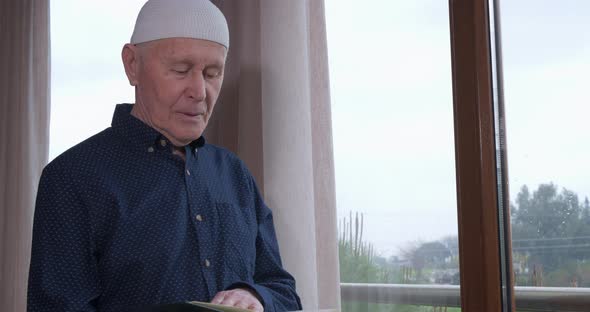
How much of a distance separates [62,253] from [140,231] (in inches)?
5.8

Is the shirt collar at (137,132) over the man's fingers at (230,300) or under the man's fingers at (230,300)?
over

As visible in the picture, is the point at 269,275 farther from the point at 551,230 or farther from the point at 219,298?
the point at 551,230

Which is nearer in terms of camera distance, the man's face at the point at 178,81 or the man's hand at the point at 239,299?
the man's hand at the point at 239,299

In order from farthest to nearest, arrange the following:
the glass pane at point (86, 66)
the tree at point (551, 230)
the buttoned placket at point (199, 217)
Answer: the glass pane at point (86, 66) → the tree at point (551, 230) → the buttoned placket at point (199, 217)

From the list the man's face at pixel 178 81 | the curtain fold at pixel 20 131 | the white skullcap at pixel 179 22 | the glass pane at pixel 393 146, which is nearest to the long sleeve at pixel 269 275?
the man's face at pixel 178 81

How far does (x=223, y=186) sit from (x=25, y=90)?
7.11 feet

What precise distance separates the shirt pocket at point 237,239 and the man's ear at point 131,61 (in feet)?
1.00

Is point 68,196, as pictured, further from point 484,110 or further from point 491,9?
point 491,9

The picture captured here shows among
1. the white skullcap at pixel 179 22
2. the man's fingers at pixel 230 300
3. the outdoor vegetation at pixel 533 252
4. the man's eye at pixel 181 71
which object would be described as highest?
the white skullcap at pixel 179 22

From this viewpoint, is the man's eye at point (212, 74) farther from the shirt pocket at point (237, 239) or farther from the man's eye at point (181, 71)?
the shirt pocket at point (237, 239)

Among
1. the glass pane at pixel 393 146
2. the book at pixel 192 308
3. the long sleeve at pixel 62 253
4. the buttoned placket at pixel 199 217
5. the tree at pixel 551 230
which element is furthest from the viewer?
the glass pane at pixel 393 146

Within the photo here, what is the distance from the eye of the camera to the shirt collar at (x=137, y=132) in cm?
146

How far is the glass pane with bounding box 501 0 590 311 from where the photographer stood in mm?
1681

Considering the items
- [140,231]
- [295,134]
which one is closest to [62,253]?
[140,231]
